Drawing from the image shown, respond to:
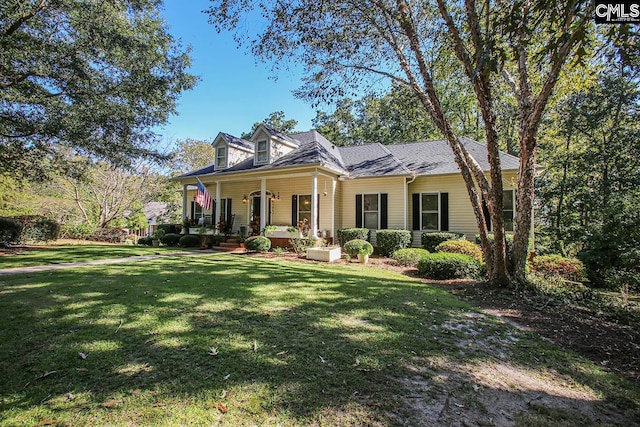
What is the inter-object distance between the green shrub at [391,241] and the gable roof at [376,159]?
8.97 feet

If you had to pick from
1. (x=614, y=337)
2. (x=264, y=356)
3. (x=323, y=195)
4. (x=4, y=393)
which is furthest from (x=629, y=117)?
(x=4, y=393)

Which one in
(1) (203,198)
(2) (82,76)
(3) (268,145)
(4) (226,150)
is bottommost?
(1) (203,198)

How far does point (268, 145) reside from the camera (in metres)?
15.0

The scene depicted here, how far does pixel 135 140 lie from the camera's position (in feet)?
40.3

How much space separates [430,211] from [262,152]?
873 centimetres

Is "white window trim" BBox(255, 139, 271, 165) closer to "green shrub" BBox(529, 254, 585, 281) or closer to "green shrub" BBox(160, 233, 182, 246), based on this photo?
"green shrub" BBox(160, 233, 182, 246)

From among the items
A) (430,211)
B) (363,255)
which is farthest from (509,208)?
(363,255)

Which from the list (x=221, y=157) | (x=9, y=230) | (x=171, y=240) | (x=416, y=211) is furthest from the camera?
(x=221, y=157)

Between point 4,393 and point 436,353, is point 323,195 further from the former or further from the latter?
point 4,393

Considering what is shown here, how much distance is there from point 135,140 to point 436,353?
13.5 m

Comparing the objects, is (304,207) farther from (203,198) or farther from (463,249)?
(463,249)

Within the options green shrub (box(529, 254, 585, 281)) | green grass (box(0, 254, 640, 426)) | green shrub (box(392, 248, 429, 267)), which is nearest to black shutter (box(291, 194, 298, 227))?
green shrub (box(392, 248, 429, 267))

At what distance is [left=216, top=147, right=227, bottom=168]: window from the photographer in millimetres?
16469

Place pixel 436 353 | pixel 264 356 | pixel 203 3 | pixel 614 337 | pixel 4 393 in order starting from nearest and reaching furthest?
pixel 4 393
pixel 264 356
pixel 436 353
pixel 614 337
pixel 203 3
